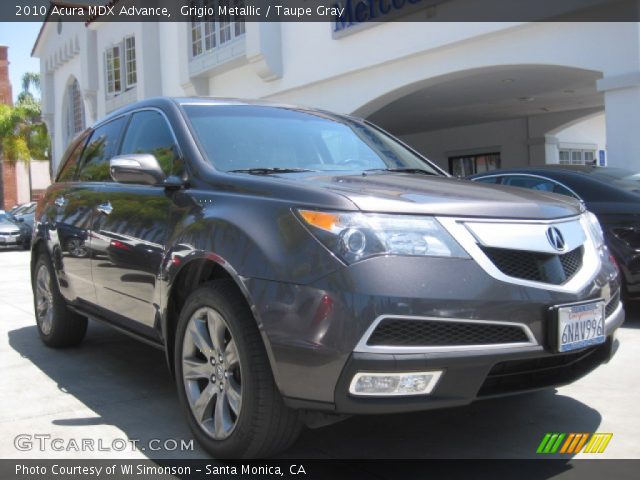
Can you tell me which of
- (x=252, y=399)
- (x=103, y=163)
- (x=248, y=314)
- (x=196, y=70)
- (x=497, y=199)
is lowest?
(x=252, y=399)

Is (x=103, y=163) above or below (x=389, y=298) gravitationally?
above

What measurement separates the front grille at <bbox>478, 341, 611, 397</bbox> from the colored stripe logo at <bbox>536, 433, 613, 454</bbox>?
435 millimetres

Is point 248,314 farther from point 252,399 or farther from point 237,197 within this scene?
point 237,197

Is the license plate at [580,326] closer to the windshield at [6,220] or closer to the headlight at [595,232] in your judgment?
the headlight at [595,232]

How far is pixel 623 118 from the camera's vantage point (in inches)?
392

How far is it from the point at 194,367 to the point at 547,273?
169 cm

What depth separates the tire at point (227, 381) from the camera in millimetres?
2883

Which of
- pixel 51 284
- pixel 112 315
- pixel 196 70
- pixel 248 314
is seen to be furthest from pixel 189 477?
pixel 196 70

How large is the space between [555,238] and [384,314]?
0.90 metres

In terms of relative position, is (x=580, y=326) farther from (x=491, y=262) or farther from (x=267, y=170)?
(x=267, y=170)

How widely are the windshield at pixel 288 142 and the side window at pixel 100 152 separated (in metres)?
1.01

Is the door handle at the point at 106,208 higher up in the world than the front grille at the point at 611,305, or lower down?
higher up

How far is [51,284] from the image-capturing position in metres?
5.45

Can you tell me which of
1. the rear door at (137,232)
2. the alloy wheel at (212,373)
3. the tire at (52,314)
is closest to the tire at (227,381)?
the alloy wheel at (212,373)
